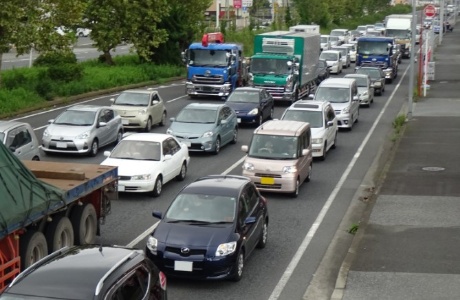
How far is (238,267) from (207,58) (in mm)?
31064

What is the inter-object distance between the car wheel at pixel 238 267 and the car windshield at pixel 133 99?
63.9ft

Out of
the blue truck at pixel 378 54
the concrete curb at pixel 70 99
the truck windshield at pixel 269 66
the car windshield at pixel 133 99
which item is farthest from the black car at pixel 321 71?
the car windshield at pixel 133 99

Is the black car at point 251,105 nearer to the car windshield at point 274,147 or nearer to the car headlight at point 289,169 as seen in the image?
the car windshield at point 274,147

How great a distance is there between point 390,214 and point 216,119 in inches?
421

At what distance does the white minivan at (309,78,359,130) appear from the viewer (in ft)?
120

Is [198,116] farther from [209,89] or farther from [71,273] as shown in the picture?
[71,273]

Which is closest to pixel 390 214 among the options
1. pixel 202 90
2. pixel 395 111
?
pixel 395 111

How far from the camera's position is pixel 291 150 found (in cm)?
2473

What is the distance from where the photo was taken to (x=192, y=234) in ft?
53.7

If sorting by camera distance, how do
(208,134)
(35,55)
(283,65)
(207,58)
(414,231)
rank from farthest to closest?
1. (35,55)
2. (207,58)
3. (283,65)
4. (208,134)
5. (414,231)

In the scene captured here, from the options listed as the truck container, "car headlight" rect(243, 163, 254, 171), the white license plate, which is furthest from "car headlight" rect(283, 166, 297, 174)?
the white license plate

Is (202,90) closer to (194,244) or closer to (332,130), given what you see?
(332,130)

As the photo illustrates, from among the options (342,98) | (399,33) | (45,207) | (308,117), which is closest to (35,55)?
(399,33)

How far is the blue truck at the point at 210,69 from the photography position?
4600 centimetres
